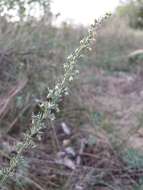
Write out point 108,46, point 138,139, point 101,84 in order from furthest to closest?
point 108,46
point 101,84
point 138,139

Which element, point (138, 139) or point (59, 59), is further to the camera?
point (59, 59)

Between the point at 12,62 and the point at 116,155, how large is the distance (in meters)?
1.00

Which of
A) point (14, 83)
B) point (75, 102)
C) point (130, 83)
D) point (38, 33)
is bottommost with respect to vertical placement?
point (130, 83)

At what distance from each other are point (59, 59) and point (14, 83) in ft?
2.46

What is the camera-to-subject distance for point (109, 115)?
3.59m

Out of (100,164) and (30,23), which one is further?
(30,23)

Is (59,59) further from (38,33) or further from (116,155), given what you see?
(116,155)

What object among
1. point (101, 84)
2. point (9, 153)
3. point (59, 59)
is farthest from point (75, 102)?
point (101, 84)

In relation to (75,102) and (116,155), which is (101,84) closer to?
(75,102)

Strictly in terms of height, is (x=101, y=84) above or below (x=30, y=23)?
below

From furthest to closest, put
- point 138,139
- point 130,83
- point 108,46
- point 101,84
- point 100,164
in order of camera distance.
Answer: point 108,46 → point 130,83 → point 101,84 → point 138,139 → point 100,164

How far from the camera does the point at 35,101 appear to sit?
2787 mm

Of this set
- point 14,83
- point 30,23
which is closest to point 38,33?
point 30,23

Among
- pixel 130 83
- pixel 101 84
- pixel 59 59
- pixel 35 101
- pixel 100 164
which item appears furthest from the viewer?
pixel 130 83
